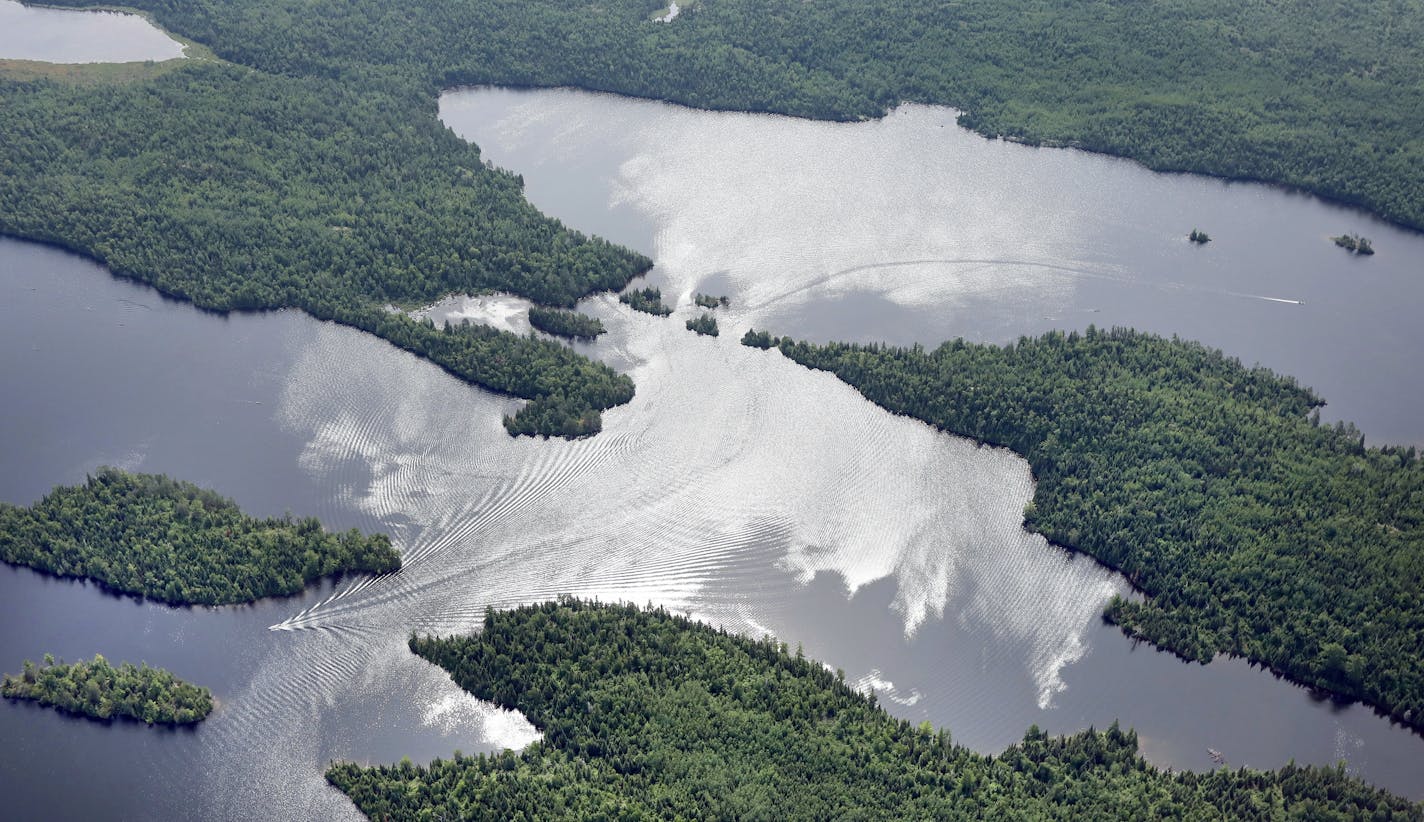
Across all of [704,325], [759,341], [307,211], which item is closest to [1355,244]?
[759,341]

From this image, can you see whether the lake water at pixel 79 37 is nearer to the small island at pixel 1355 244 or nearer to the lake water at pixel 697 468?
the lake water at pixel 697 468

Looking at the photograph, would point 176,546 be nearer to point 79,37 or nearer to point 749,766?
point 749,766

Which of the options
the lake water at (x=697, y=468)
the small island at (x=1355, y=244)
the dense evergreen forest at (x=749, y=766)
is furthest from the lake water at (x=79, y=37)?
the small island at (x=1355, y=244)

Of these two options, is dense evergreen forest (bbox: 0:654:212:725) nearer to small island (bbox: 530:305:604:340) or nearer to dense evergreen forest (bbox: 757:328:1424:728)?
small island (bbox: 530:305:604:340)

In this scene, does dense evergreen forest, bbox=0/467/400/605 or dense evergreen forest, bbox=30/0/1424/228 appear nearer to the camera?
dense evergreen forest, bbox=0/467/400/605

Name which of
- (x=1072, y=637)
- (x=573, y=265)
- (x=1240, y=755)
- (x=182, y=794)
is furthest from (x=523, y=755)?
(x=573, y=265)

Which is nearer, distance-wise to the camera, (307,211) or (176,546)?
(176,546)

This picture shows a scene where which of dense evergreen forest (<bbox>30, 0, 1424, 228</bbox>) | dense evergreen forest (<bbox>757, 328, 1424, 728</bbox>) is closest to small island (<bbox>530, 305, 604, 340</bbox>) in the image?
dense evergreen forest (<bbox>757, 328, 1424, 728</bbox>)
